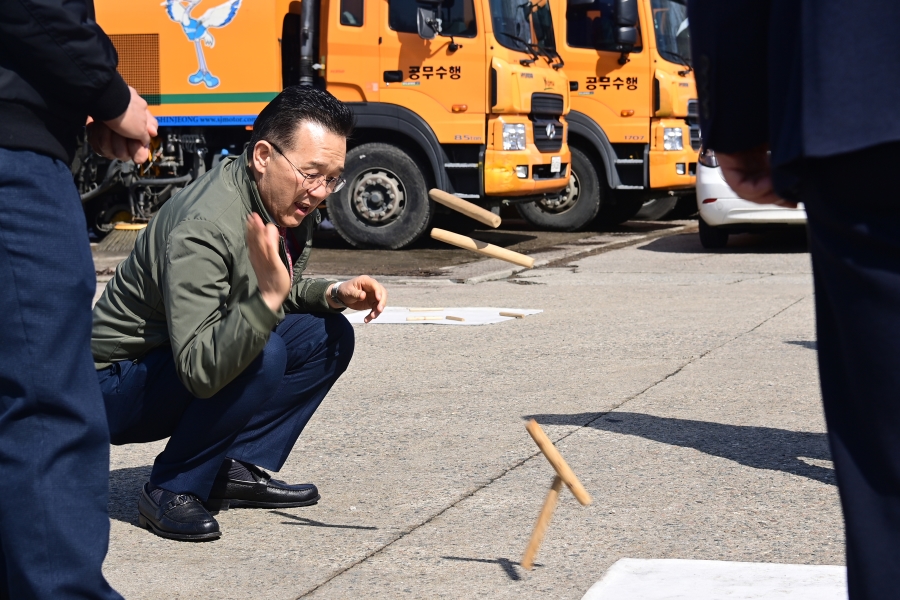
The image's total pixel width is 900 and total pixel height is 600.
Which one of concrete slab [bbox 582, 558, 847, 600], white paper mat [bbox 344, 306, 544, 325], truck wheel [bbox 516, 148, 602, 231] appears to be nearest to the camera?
concrete slab [bbox 582, 558, 847, 600]

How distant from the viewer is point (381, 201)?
12.4 metres

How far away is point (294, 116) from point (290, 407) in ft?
2.85

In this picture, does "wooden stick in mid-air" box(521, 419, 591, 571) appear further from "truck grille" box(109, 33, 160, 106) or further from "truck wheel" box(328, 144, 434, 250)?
"truck grille" box(109, 33, 160, 106)

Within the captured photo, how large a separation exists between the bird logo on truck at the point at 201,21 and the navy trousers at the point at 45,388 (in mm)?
10465

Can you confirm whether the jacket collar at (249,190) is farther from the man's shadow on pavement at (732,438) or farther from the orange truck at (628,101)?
the orange truck at (628,101)

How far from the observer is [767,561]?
3264 millimetres

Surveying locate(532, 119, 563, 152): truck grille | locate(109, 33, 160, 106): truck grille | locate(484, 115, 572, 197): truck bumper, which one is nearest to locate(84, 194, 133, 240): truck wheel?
locate(109, 33, 160, 106): truck grille

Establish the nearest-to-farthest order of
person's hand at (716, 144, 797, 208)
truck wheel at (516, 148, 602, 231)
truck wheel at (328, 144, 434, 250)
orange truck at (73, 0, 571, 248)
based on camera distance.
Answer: person's hand at (716, 144, 797, 208), orange truck at (73, 0, 571, 248), truck wheel at (328, 144, 434, 250), truck wheel at (516, 148, 602, 231)

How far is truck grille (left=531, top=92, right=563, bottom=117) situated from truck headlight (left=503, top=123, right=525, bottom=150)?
34 centimetres

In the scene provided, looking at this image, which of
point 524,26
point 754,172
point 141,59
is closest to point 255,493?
point 754,172

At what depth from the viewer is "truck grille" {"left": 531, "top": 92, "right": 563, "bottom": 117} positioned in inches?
493

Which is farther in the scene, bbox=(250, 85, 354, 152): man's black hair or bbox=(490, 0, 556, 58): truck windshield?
bbox=(490, 0, 556, 58): truck windshield

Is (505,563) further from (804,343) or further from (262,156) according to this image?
(804,343)

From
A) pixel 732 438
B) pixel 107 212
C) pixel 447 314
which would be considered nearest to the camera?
pixel 732 438
